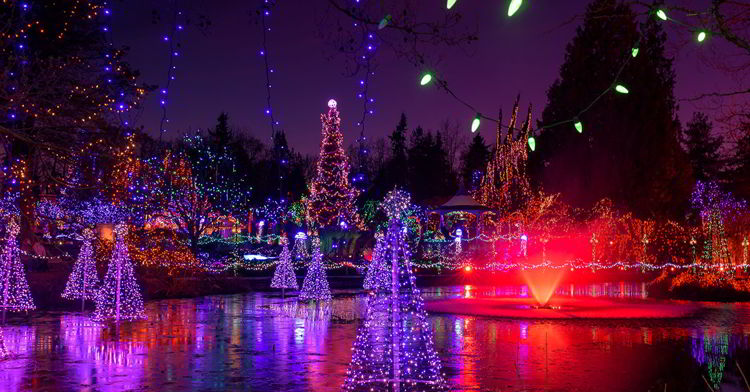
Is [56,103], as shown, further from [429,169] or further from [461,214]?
[429,169]

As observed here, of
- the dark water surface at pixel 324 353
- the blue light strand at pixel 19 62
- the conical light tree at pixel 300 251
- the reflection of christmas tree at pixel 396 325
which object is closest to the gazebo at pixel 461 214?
the conical light tree at pixel 300 251

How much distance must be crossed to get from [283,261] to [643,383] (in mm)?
21074

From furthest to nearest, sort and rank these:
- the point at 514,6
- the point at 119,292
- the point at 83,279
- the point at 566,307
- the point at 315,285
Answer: the point at 315,285 < the point at 83,279 < the point at 566,307 < the point at 119,292 < the point at 514,6

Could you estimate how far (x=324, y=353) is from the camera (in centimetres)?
1388

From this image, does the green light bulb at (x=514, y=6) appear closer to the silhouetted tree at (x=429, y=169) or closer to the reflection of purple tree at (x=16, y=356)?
the reflection of purple tree at (x=16, y=356)

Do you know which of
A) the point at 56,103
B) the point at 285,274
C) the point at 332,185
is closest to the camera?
the point at 56,103

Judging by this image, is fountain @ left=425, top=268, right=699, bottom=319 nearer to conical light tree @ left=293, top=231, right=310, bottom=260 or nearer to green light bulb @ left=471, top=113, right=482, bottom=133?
green light bulb @ left=471, top=113, right=482, bottom=133

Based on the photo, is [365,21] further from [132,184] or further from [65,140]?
[132,184]

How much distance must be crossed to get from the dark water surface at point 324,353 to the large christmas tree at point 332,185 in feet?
118

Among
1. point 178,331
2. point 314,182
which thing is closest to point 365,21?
point 178,331

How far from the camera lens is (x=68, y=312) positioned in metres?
22.3

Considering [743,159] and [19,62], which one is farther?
[743,159]

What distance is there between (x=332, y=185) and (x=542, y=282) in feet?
80.5

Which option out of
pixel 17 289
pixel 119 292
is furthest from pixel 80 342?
pixel 17 289
